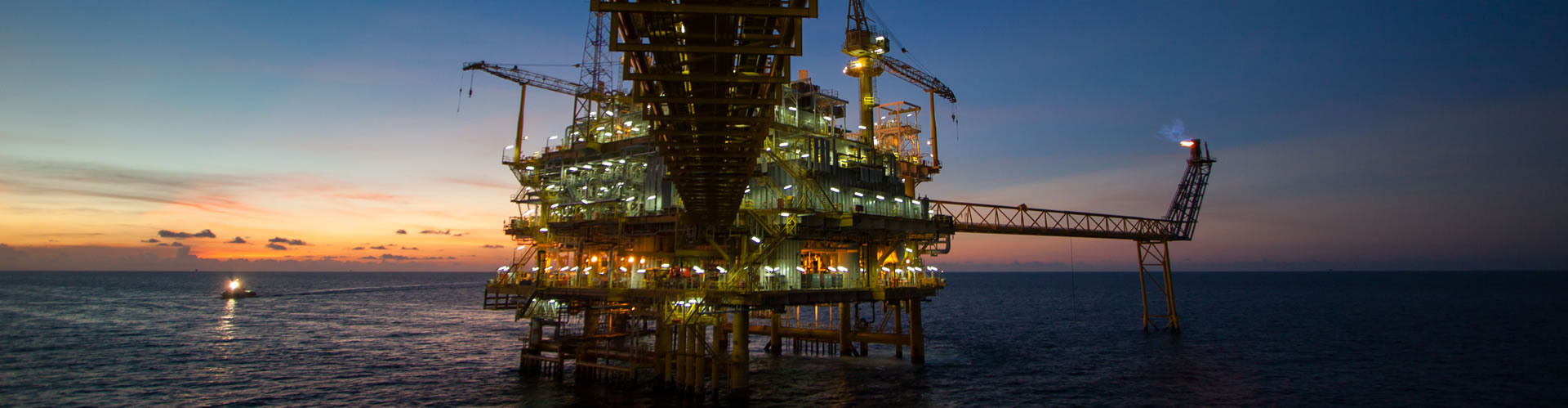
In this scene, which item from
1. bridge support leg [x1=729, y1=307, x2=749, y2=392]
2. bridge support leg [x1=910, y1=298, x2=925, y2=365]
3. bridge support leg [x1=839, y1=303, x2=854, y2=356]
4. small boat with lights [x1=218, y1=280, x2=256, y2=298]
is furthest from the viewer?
small boat with lights [x1=218, y1=280, x2=256, y2=298]

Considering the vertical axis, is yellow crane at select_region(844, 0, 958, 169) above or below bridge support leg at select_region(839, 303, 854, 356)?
above

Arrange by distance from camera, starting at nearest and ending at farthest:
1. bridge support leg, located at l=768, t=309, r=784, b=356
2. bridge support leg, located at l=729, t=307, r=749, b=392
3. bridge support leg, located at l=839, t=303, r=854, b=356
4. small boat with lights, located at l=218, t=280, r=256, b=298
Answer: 1. bridge support leg, located at l=729, t=307, r=749, b=392
2. bridge support leg, located at l=839, t=303, r=854, b=356
3. bridge support leg, located at l=768, t=309, r=784, b=356
4. small boat with lights, located at l=218, t=280, r=256, b=298

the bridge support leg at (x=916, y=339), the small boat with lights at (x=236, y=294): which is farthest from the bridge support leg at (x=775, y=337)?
the small boat with lights at (x=236, y=294)

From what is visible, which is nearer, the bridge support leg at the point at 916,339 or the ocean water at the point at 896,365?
the ocean water at the point at 896,365

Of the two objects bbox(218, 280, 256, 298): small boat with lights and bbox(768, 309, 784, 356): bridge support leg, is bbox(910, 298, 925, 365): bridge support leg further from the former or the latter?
bbox(218, 280, 256, 298): small boat with lights

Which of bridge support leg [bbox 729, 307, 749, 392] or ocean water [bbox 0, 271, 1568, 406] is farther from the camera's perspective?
ocean water [bbox 0, 271, 1568, 406]

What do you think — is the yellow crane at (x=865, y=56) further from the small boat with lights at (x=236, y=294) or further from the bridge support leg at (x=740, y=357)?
the small boat with lights at (x=236, y=294)

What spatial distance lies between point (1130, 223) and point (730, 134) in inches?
2632

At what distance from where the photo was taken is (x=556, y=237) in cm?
5181

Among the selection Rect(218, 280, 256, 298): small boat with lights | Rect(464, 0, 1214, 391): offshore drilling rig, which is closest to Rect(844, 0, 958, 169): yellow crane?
Rect(464, 0, 1214, 391): offshore drilling rig

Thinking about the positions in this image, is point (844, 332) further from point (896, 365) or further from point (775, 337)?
point (775, 337)

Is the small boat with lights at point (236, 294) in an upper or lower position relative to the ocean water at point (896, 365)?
upper

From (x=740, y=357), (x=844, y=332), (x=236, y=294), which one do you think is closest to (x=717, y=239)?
(x=740, y=357)

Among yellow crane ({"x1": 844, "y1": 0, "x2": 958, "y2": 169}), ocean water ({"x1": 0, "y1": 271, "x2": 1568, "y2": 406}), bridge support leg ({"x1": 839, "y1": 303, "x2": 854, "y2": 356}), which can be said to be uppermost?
yellow crane ({"x1": 844, "y1": 0, "x2": 958, "y2": 169})
